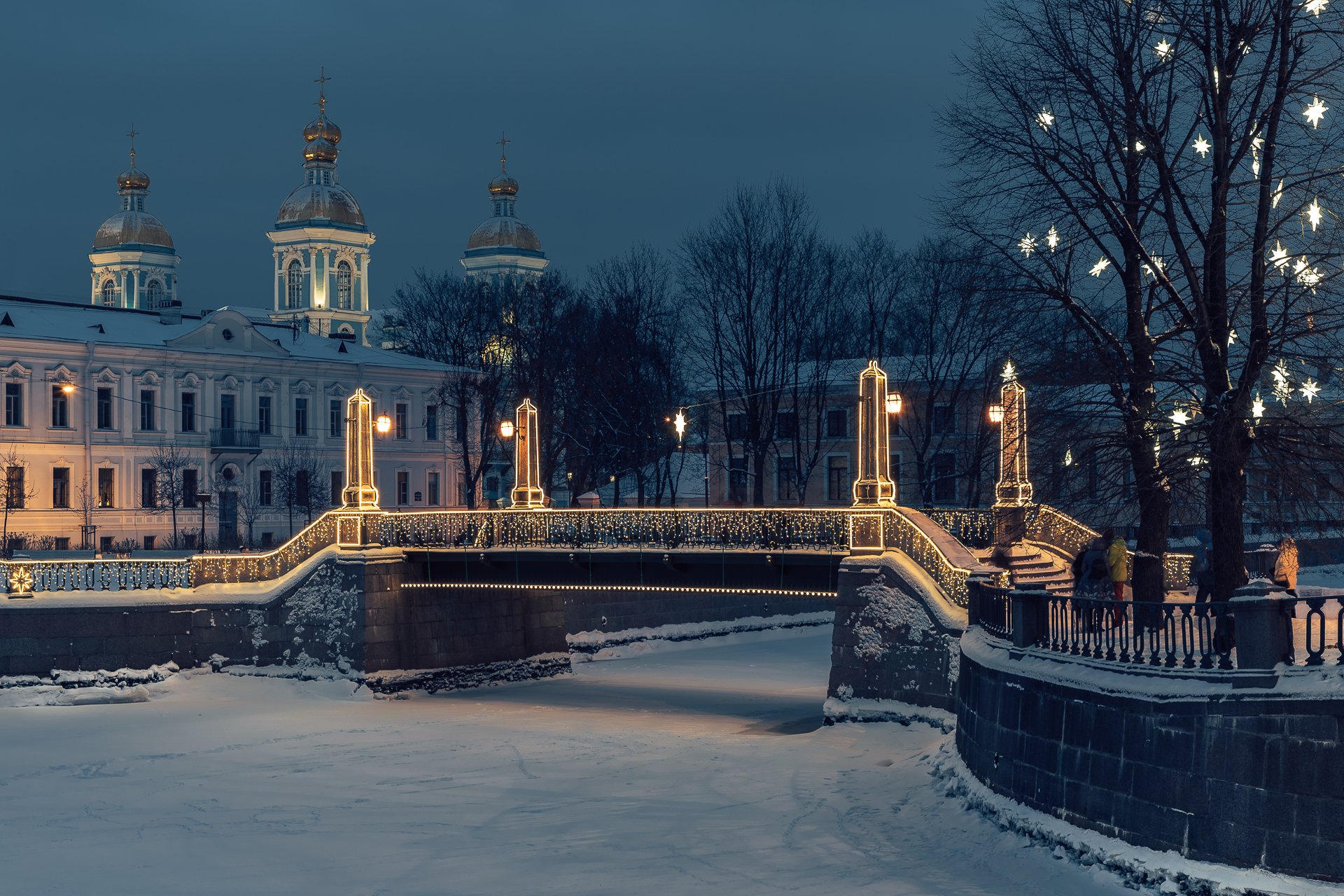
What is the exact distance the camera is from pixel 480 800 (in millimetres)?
24797

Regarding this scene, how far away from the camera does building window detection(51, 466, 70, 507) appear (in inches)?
2255

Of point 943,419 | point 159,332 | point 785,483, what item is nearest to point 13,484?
point 159,332

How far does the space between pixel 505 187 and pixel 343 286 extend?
18.1 meters

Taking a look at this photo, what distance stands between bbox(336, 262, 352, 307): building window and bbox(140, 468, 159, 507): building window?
123ft

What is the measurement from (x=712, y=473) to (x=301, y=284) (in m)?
40.9

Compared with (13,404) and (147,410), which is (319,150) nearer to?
(147,410)

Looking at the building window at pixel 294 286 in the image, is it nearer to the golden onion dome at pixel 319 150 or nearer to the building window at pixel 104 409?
the golden onion dome at pixel 319 150

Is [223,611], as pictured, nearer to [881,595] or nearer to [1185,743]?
[881,595]

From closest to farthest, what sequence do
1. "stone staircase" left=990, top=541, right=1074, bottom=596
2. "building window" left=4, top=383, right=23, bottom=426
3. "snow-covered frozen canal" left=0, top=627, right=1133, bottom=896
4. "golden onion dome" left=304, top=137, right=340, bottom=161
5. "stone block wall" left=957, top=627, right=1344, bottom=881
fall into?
"stone block wall" left=957, top=627, right=1344, bottom=881 < "snow-covered frozen canal" left=0, top=627, right=1133, bottom=896 < "stone staircase" left=990, top=541, right=1074, bottom=596 < "building window" left=4, top=383, right=23, bottom=426 < "golden onion dome" left=304, top=137, right=340, bottom=161

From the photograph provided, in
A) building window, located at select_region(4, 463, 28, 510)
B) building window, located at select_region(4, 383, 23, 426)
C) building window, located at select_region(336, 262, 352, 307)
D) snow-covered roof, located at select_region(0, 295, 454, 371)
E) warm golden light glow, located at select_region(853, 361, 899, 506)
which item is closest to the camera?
warm golden light glow, located at select_region(853, 361, 899, 506)

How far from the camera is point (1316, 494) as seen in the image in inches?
890

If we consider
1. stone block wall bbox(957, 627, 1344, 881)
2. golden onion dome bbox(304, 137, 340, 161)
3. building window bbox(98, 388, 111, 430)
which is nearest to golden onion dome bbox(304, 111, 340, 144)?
golden onion dome bbox(304, 137, 340, 161)

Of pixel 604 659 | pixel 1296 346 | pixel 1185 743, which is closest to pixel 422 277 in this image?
pixel 604 659

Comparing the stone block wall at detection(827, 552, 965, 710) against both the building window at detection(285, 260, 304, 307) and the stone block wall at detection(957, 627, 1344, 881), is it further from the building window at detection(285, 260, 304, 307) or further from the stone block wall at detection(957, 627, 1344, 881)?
the building window at detection(285, 260, 304, 307)
